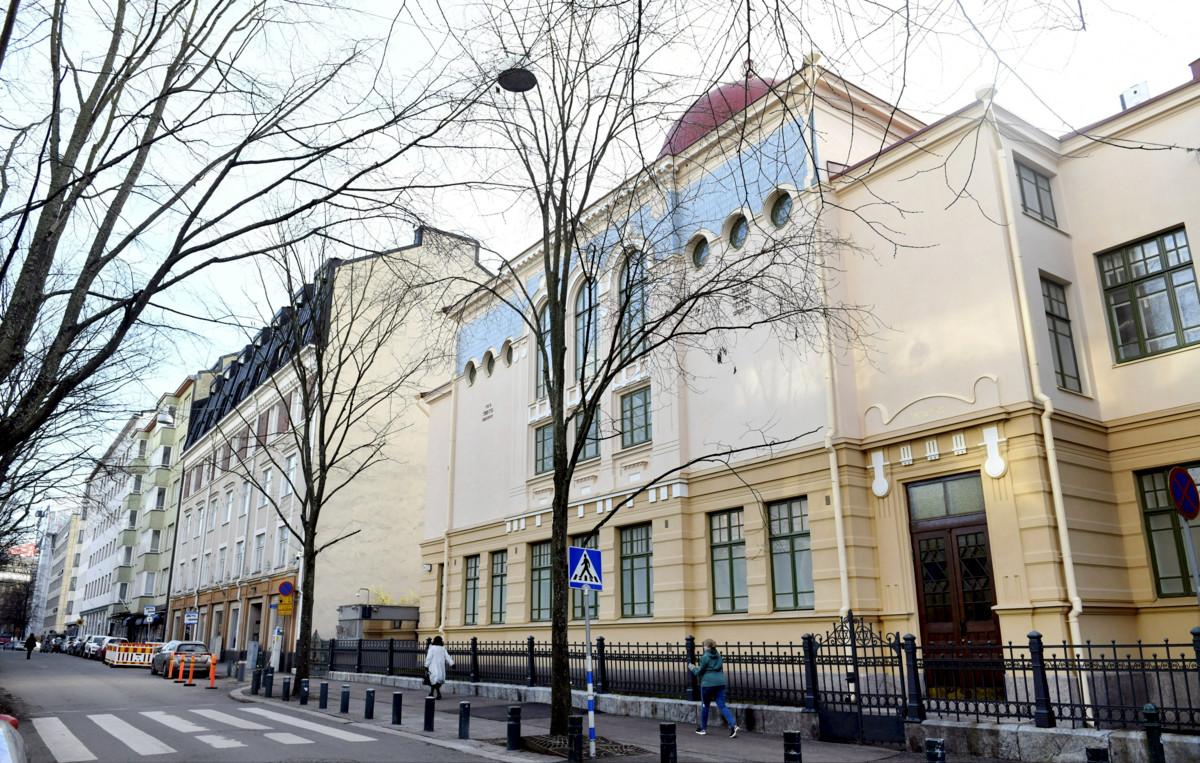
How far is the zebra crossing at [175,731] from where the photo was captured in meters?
12.8

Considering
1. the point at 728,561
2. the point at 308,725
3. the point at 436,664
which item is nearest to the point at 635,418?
the point at 728,561

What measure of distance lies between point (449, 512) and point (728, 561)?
1417 cm

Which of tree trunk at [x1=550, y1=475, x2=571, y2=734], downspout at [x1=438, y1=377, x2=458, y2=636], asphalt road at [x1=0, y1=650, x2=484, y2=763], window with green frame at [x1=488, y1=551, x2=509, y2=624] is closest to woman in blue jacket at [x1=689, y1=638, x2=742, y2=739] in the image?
tree trunk at [x1=550, y1=475, x2=571, y2=734]

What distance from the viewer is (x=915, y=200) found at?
17.8 metres

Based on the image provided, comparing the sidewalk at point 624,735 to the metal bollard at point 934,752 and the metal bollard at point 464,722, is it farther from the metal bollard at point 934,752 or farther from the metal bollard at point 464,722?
the metal bollard at point 934,752

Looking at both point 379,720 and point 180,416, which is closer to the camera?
point 379,720

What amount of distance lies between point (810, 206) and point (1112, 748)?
11801mm

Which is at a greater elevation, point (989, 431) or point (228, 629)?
point (989, 431)

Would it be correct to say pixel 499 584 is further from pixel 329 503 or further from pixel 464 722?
pixel 464 722

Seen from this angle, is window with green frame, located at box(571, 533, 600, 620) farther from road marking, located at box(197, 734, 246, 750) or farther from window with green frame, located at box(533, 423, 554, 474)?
road marking, located at box(197, 734, 246, 750)

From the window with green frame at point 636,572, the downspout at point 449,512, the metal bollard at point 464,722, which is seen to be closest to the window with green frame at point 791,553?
the window with green frame at point 636,572

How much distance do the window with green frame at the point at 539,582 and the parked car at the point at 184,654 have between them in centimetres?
1364

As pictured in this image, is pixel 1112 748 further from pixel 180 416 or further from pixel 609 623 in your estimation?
pixel 180 416

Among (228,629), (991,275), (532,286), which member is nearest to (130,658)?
(228,629)
